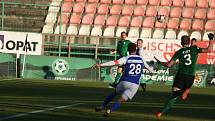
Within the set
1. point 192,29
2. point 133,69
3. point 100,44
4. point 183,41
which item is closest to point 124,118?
point 133,69

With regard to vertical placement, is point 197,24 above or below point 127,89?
above

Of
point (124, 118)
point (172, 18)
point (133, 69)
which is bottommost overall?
point (124, 118)

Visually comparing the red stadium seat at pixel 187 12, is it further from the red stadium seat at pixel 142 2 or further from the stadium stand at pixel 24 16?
the stadium stand at pixel 24 16

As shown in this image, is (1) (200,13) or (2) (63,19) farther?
(2) (63,19)

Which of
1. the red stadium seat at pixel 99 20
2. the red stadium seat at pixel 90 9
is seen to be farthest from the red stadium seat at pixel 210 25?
the red stadium seat at pixel 90 9

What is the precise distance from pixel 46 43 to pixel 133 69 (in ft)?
82.4

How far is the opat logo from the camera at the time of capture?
35.1 m

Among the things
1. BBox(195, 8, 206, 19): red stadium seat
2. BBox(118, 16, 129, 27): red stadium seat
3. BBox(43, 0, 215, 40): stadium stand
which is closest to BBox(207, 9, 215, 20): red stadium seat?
BBox(43, 0, 215, 40): stadium stand

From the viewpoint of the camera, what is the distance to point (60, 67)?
35.1 meters

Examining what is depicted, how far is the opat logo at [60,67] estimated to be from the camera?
3512 cm

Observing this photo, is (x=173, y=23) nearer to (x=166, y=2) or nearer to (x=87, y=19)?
(x=166, y=2)

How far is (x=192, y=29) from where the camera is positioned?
4231cm

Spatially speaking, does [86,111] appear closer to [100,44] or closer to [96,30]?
[100,44]

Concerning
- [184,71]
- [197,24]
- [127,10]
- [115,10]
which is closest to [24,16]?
[115,10]
